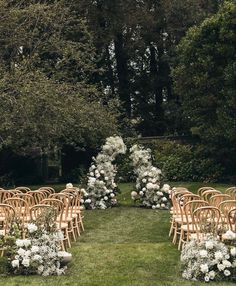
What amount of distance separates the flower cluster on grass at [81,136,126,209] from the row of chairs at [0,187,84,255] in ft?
8.31

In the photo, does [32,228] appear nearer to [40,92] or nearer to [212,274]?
[212,274]

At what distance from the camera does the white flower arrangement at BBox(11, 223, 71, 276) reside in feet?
25.5

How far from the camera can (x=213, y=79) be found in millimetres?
21391

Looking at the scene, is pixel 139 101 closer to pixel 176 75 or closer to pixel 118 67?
pixel 118 67

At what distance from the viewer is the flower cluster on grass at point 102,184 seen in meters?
15.5

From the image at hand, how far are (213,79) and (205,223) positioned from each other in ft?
46.1

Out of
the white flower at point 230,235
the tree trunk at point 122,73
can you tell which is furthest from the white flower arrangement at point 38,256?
the tree trunk at point 122,73

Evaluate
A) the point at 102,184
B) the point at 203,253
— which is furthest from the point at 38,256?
the point at 102,184

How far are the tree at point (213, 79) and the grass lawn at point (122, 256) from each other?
8.32 m

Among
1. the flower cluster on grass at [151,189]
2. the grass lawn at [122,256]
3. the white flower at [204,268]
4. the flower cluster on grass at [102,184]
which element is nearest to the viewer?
the white flower at [204,268]

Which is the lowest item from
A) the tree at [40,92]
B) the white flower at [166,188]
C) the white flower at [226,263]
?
the white flower at [226,263]

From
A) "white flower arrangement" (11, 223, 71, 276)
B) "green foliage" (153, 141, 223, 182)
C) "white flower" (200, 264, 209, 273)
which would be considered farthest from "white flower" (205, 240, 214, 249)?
"green foliage" (153, 141, 223, 182)

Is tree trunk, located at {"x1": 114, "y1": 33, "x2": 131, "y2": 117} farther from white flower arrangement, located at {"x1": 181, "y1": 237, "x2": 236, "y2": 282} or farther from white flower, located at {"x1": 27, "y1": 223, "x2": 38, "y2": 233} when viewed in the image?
white flower arrangement, located at {"x1": 181, "y1": 237, "x2": 236, "y2": 282}

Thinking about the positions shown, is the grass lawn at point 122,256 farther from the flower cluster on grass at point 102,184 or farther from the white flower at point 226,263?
the flower cluster on grass at point 102,184
